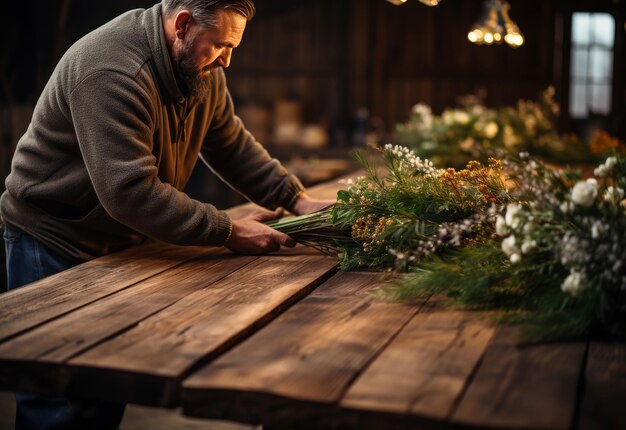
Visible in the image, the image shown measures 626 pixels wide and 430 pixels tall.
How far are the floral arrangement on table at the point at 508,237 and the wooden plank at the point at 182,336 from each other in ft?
0.73

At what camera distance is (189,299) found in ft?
6.26

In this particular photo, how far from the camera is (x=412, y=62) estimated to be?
30.9 feet

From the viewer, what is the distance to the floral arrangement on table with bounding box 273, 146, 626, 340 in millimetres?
1595

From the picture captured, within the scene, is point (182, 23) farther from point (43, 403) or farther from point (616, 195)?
point (616, 195)

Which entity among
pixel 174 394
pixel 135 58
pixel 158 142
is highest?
pixel 135 58

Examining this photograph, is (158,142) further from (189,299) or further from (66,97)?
(189,299)

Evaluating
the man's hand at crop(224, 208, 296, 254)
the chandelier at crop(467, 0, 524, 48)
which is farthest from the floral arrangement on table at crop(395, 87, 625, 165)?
the man's hand at crop(224, 208, 296, 254)

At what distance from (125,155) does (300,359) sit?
981 millimetres

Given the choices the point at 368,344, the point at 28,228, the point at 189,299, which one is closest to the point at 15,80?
the point at 28,228

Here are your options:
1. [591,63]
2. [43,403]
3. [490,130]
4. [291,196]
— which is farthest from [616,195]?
[591,63]

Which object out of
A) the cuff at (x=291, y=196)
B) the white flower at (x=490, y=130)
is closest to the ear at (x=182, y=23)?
the cuff at (x=291, y=196)

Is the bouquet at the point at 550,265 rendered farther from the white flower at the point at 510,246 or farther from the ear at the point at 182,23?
the ear at the point at 182,23

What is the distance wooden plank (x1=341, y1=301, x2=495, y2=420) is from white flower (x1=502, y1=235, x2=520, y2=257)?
15cm

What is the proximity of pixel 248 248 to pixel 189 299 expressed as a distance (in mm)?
555
